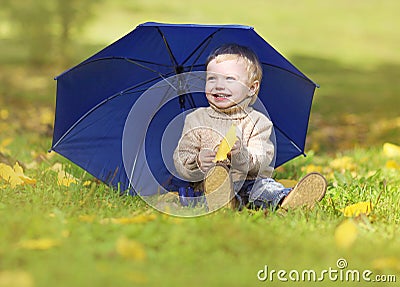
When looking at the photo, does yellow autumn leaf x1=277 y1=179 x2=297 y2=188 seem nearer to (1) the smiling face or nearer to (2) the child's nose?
(1) the smiling face

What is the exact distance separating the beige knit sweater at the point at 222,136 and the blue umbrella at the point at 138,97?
215mm

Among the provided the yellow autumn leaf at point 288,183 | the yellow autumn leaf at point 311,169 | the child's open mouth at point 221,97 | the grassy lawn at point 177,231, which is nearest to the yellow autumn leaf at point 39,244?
the grassy lawn at point 177,231

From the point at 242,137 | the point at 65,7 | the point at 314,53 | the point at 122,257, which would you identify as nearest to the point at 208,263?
Result: the point at 122,257

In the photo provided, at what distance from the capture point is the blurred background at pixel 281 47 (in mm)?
7520

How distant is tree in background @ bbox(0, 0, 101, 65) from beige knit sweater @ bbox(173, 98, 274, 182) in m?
9.77

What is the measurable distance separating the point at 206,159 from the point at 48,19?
10389 millimetres

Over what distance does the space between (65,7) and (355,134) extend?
23.8 ft

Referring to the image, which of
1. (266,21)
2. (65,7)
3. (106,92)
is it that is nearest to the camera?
(106,92)

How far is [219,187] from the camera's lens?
297cm

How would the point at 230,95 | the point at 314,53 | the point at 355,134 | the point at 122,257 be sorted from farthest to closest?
the point at 314,53, the point at 355,134, the point at 230,95, the point at 122,257

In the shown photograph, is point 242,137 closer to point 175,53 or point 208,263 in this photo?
point 175,53

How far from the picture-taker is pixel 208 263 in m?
2.17

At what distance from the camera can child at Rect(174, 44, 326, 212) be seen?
3.30 m

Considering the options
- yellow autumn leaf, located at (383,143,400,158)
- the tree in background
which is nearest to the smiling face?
yellow autumn leaf, located at (383,143,400,158)
